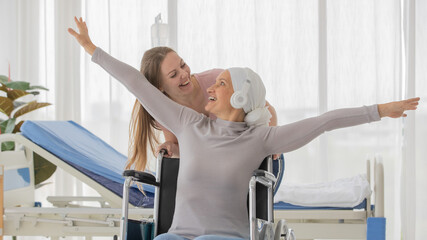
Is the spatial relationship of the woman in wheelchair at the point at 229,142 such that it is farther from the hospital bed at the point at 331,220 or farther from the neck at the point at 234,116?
the hospital bed at the point at 331,220

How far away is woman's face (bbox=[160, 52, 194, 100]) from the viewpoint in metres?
2.03

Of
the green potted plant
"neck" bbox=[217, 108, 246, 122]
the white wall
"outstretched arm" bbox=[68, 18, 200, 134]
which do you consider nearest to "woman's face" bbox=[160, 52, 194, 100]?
"outstretched arm" bbox=[68, 18, 200, 134]

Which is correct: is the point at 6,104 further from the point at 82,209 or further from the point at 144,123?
the point at 144,123

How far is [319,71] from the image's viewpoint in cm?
429

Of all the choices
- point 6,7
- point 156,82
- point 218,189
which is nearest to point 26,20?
point 6,7

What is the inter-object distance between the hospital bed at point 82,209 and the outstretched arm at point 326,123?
2.59 ft

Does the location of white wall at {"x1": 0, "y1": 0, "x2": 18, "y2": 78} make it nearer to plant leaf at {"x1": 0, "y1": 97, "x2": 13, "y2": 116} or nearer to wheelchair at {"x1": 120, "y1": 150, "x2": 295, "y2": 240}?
plant leaf at {"x1": 0, "y1": 97, "x2": 13, "y2": 116}

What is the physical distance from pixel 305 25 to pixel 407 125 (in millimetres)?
1062

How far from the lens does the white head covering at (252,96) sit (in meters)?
1.79

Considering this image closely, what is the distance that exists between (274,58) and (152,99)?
2.58m

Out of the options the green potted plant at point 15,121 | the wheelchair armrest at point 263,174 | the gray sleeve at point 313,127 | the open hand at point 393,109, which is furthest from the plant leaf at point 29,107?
the open hand at point 393,109

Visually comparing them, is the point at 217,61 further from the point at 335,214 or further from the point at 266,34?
the point at 335,214

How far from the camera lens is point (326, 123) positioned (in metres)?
1.71

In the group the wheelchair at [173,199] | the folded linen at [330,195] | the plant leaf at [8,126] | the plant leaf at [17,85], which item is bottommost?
the folded linen at [330,195]
